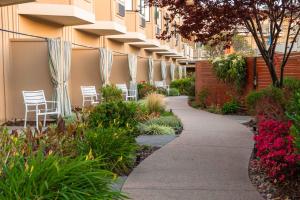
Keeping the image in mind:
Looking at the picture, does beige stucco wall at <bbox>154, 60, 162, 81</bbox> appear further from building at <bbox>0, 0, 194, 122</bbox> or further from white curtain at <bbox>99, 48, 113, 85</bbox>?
white curtain at <bbox>99, 48, 113, 85</bbox>

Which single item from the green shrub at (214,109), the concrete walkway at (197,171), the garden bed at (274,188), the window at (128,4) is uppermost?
the window at (128,4)

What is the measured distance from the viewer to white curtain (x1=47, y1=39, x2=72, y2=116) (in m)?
13.9

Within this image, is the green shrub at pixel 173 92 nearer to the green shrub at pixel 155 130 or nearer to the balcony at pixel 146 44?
the balcony at pixel 146 44

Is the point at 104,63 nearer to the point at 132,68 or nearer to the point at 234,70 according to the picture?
the point at 132,68

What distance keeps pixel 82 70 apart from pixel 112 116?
10.9 meters

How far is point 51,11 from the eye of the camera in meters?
15.8

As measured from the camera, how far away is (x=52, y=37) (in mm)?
17250

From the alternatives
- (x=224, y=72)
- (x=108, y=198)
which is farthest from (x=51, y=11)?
(x=108, y=198)

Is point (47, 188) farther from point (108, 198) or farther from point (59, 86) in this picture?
point (59, 86)

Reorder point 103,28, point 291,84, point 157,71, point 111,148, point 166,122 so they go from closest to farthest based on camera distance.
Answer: point 111,148 < point 291,84 < point 166,122 < point 103,28 < point 157,71

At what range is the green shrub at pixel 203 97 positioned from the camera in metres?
19.0

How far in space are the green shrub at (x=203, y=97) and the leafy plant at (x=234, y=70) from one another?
1.49 meters

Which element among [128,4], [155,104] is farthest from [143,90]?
[155,104]

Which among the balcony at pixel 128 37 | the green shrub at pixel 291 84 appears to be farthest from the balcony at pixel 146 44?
the green shrub at pixel 291 84
